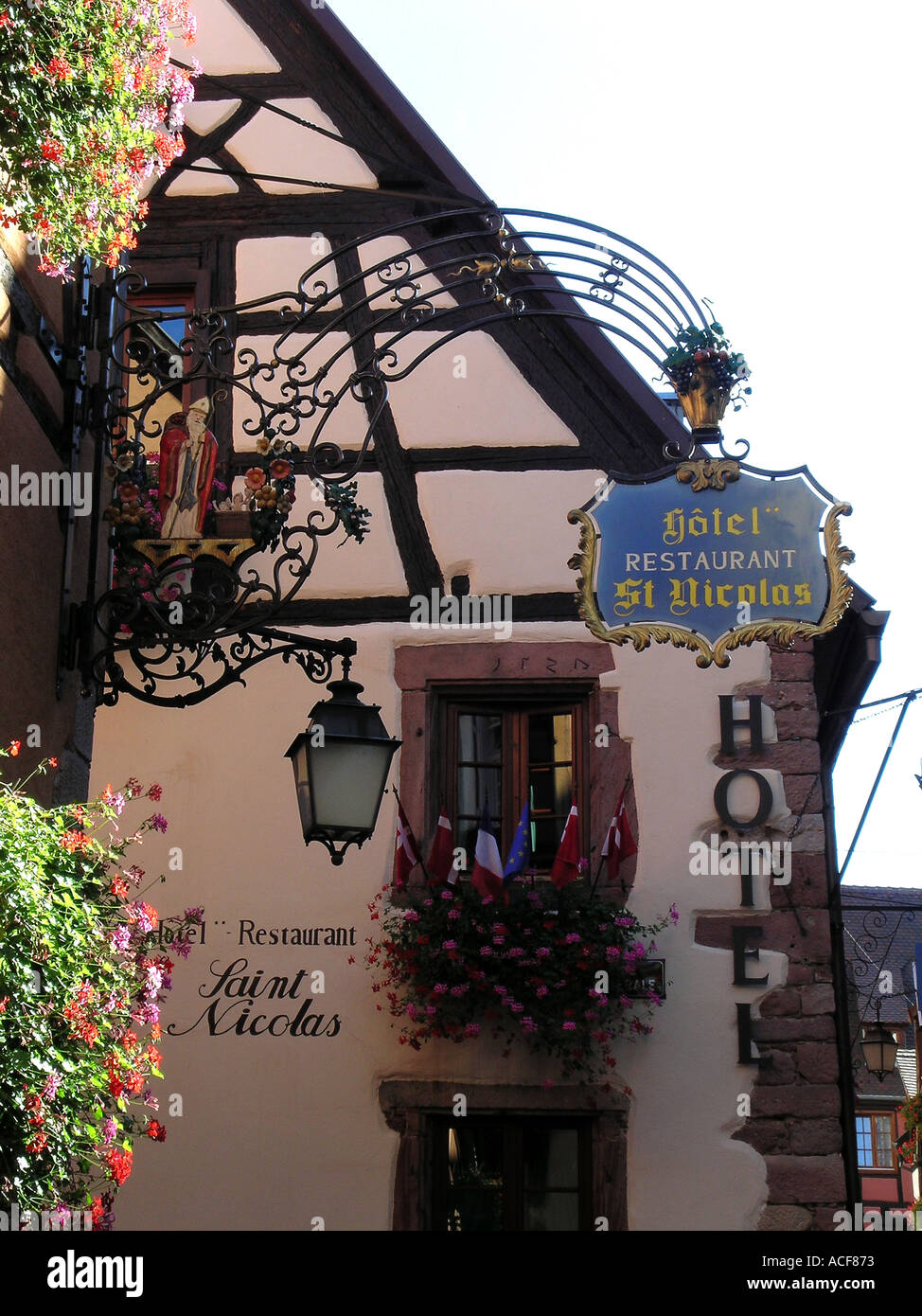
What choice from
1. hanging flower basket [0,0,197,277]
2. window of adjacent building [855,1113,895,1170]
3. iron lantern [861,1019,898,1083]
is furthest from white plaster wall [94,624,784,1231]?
window of adjacent building [855,1113,895,1170]

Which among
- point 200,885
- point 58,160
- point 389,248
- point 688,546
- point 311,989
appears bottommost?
point 311,989

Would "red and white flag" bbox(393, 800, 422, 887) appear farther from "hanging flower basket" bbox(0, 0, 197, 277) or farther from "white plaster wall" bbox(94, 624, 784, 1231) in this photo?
"hanging flower basket" bbox(0, 0, 197, 277)

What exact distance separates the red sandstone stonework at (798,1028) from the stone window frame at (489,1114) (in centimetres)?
57

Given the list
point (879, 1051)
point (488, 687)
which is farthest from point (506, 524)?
point (879, 1051)

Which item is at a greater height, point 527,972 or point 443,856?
point 443,856

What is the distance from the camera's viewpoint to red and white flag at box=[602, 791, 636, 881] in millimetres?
6969

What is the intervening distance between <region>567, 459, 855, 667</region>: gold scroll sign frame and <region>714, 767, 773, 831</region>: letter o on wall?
323cm

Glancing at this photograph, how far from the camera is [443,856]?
698 cm

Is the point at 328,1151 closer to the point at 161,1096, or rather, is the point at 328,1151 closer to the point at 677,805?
the point at 161,1096

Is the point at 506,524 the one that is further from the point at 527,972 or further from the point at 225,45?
the point at 225,45

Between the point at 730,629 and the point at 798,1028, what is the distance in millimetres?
3402

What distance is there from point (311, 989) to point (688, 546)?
3.71 m
